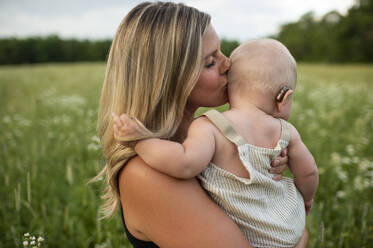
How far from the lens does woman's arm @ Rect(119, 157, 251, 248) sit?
125 centimetres

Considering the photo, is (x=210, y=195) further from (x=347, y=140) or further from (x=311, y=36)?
(x=311, y=36)

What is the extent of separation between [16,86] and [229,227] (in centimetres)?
1004

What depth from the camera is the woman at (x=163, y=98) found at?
4.15ft

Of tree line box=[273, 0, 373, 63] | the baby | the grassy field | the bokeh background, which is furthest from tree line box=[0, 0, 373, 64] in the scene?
the baby

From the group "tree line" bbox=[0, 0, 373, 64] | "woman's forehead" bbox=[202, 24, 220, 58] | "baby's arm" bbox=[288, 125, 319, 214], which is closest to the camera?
"woman's forehead" bbox=[202, 24, 220, 58]

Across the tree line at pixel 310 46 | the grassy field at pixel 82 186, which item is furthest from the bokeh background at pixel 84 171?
the tree line at pixel 310 46

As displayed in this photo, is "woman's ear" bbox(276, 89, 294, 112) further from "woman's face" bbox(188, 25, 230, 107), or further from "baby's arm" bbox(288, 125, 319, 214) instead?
"woman's face" bbox(188, 25, 230, 107)

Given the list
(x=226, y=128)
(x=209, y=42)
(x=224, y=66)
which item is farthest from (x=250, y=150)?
(x=209, y=42)

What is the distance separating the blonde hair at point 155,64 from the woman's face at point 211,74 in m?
0.05

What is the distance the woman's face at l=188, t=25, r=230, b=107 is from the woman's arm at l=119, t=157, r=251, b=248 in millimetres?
388

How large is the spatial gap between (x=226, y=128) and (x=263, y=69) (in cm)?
35

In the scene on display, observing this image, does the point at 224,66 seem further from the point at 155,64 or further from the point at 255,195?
the point at 255,195

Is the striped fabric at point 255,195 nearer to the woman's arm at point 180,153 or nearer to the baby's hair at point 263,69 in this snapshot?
the woman's arm at point 180,153

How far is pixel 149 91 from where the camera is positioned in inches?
53.9
